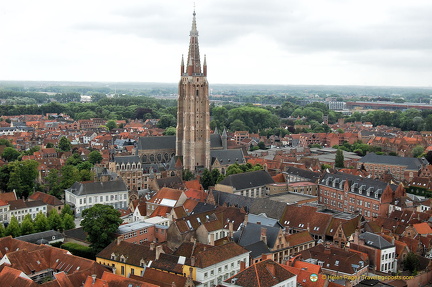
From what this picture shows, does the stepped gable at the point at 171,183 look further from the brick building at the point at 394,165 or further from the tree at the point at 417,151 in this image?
the tree at the point at 417,151

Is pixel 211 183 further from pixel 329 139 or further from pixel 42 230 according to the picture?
pixel 329 139

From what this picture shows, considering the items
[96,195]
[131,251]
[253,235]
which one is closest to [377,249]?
[253,235]

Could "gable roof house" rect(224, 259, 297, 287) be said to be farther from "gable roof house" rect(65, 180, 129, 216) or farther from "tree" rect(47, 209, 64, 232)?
"gable roof house" rect(65, 180, 129, 216)

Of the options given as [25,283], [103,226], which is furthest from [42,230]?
[25,283]

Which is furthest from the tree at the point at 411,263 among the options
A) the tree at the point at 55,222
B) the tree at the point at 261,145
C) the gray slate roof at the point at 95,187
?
the tree at the point at 261,145

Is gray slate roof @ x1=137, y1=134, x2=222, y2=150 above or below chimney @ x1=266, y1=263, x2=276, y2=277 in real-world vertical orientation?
above

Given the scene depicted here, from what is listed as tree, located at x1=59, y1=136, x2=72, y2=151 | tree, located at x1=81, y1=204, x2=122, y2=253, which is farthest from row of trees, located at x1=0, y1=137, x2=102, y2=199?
tree, located at x1=59, y1=136, x2=72, y2=151
